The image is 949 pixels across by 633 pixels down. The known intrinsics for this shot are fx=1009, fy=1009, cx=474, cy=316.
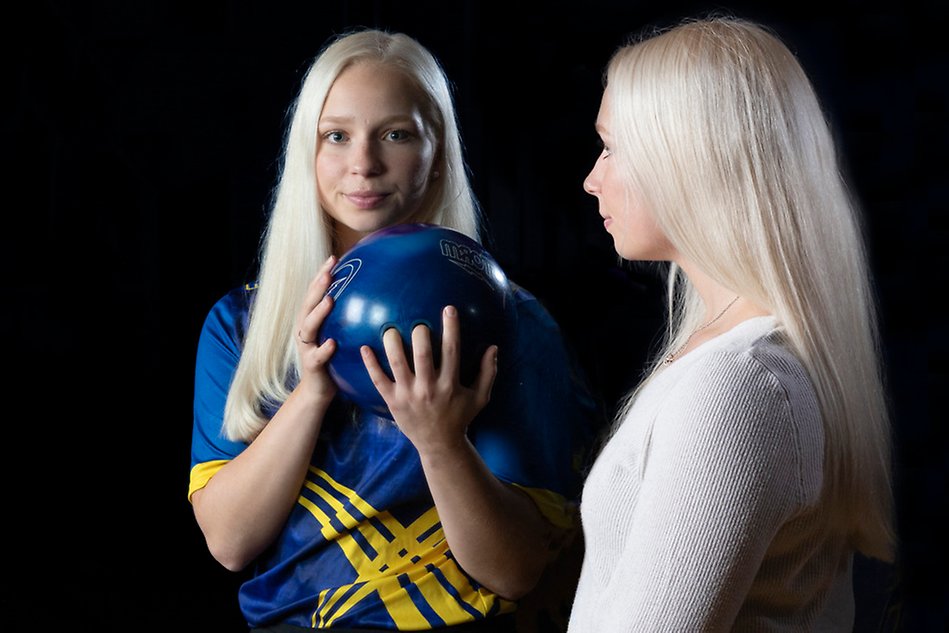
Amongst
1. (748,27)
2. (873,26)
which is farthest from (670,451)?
(873,26)

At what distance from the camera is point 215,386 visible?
172 centimetres

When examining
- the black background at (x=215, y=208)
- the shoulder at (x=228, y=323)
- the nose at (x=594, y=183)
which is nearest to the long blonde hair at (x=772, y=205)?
the nose at (x=594, y=183)

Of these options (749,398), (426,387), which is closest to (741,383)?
(749,398)

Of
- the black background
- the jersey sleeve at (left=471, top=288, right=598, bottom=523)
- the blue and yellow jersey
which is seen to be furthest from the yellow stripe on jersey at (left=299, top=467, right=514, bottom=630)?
the black background

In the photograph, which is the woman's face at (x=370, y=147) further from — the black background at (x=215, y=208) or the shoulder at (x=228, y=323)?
the black background at (x=215, y=208)

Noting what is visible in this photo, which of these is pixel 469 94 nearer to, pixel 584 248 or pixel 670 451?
pixel 584 248

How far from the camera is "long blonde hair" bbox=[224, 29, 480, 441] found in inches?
65.4

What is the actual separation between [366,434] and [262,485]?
0.60 ft

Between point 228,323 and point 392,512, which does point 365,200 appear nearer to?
point 228,323

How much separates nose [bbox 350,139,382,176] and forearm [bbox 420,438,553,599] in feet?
1.58

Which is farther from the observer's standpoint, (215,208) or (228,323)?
(215,208)

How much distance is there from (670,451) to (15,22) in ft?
9.45

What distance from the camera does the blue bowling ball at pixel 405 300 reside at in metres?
1.43

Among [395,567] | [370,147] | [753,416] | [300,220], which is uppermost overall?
[370,147]
